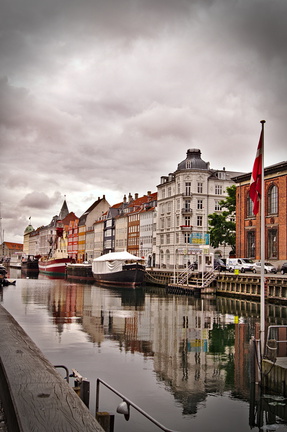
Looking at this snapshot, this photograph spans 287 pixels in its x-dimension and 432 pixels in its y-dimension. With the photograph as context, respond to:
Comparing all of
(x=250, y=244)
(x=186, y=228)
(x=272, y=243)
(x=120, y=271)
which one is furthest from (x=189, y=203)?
(x=272, y=243)

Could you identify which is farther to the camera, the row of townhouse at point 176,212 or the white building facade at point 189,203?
the row of townhouse at point 176,212

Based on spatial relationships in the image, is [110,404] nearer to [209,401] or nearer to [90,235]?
[209,401]

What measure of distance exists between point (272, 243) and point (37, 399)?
191 feet

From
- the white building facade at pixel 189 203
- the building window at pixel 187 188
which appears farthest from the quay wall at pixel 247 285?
the building window at pixel 187 188

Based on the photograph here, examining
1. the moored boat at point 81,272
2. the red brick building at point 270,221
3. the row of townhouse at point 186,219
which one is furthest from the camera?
the moored boat at point 81,272

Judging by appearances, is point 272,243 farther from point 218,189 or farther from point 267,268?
point 218,189

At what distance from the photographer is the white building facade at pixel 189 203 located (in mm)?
95125

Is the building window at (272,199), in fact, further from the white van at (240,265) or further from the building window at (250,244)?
the white van at (240,265)

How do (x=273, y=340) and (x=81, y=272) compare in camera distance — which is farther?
(x=81, y=272)

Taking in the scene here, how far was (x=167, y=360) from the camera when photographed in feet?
60.2

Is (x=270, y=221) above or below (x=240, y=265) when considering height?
above

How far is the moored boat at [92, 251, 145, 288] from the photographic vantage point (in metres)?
74.9

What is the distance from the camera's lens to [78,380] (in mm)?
9648

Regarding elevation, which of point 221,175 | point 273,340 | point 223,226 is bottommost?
point 273,340
